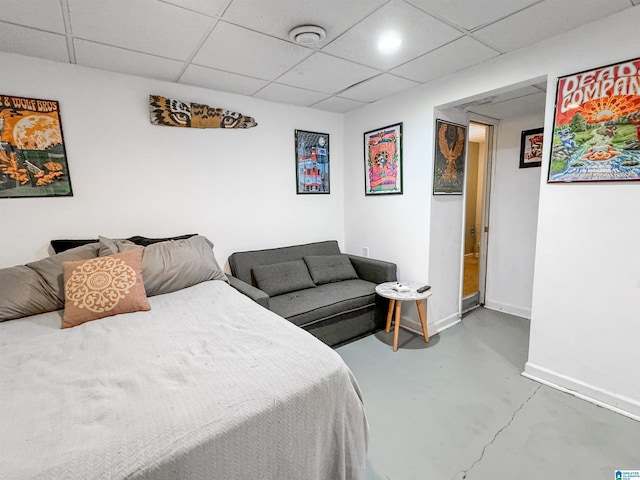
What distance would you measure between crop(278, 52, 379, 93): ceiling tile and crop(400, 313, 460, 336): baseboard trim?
244 centimetres

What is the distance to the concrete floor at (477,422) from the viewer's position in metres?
1.59

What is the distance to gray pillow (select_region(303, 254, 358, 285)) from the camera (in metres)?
3.28

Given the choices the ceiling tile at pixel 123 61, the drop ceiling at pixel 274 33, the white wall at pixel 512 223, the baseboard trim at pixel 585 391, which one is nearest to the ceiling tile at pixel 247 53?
the drop ceiling at pixel 274 33

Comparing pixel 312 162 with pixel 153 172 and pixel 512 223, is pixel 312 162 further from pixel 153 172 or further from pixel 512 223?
pixel 512 223

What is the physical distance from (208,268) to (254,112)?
5.67ft

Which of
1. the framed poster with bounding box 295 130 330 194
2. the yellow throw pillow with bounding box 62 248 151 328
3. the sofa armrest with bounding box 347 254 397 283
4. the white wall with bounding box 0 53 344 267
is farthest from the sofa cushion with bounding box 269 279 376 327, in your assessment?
the framed poster with bounding box 295 130 330 194

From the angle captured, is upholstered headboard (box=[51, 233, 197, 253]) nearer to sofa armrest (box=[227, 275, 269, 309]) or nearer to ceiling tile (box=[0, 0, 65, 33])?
sofa armrest (box=[227, 275, 269, 309])

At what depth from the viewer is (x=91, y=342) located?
1498 millimetres

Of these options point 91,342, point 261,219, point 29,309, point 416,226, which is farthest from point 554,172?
point 29,309

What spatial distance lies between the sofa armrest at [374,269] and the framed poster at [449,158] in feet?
2.90

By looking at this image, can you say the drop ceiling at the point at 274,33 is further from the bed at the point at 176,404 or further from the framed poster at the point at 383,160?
the bed at the point at 176,404

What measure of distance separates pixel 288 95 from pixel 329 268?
72.4 inches

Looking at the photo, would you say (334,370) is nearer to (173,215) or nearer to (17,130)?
(173,215)

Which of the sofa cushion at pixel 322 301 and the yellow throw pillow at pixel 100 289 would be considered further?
the sofa cushion at pixel 322 301
